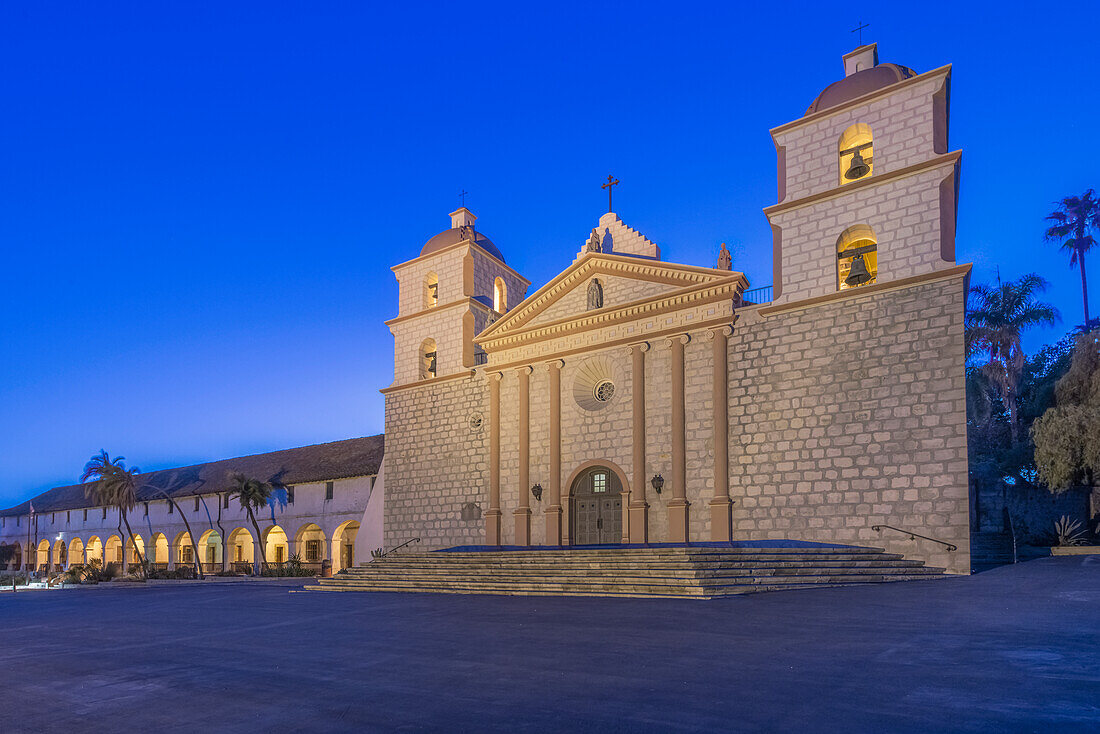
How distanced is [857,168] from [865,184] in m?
0.75

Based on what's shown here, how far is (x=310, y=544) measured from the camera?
37938 mm

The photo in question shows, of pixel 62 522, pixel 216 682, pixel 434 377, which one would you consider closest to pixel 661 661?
pixel 216 682

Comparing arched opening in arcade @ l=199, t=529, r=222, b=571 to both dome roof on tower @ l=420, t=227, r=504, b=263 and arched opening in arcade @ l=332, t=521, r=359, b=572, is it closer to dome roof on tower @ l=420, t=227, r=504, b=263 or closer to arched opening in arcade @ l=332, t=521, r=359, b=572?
arched opening in arcade @ l=332, t=521, r=359, b=572

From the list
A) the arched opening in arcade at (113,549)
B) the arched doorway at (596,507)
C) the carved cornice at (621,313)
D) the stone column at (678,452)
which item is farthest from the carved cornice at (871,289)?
the arched opening in arcade at (113,549)

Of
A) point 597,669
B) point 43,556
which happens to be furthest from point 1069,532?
point 43,556

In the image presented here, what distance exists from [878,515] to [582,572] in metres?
7.44

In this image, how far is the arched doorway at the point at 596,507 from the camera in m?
22.4

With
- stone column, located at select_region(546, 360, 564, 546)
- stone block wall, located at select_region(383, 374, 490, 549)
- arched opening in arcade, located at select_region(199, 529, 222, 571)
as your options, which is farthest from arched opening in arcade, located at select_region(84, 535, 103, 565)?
stone column, located at select_region(546, 360, 564, 546)

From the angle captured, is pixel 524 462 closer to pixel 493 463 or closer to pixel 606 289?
pixel 493 463

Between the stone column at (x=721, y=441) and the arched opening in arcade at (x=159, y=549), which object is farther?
the arched opening in arcade at (x=159, y=549)

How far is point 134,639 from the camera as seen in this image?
9.95 metres

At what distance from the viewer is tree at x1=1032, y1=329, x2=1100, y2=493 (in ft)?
69.8

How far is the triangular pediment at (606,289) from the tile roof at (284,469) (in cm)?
1198

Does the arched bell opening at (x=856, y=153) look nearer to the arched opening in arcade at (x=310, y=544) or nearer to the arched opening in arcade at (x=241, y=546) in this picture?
the arched opening in arcade at (x=310, y=544)
